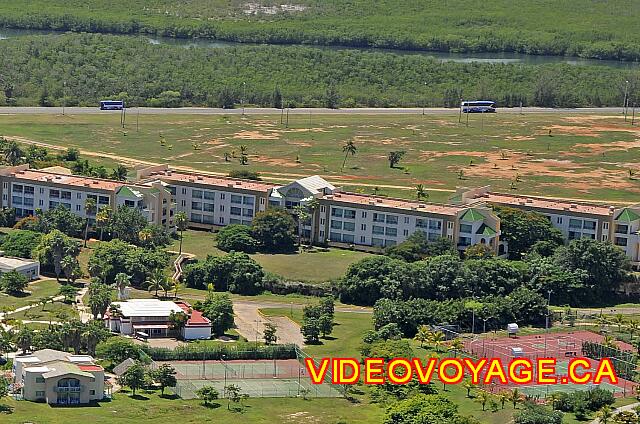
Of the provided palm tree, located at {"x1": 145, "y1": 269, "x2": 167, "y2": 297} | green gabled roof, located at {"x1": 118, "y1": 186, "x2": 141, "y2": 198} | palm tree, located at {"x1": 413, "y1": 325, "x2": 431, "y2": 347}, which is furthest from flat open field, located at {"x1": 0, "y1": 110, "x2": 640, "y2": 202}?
palm tree, located at {"x1": 413, "y1": 325, "x2": 431, "y2": 347}

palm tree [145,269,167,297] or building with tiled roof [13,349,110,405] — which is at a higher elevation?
palm tree [145,269,167,297]

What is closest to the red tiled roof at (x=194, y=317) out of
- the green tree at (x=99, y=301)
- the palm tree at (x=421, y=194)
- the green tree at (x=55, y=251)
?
the green tree at (x=99, y=301)

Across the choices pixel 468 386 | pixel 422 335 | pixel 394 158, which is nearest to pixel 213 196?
pixel 394 158

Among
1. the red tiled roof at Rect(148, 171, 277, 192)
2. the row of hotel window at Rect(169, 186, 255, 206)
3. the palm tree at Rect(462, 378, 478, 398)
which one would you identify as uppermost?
the red tiled roof at Rect(148, 171, 277, 192)

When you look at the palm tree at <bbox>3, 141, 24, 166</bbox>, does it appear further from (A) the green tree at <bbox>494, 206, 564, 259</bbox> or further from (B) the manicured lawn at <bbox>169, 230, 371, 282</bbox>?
(A) the green tree at <bbox>494, 206, 564, 259</bbox>

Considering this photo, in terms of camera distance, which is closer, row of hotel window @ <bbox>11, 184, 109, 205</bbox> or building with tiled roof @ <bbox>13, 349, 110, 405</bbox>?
building with tiled roof @ <bbox>13, 349, 110, 405</bbox>

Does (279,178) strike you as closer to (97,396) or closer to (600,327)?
(600,327)

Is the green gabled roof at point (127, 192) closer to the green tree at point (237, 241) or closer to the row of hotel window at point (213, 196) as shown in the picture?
the row of hotel window at point (213, 196)
